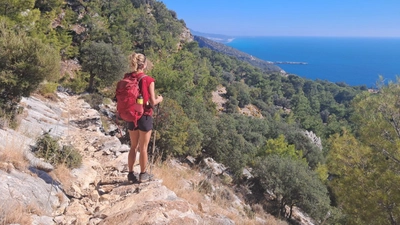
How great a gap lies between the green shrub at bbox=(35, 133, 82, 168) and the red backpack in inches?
75.1

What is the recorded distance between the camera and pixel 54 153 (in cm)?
507

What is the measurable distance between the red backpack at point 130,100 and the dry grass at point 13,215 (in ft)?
5.32

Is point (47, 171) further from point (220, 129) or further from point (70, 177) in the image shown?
point (220, 129)

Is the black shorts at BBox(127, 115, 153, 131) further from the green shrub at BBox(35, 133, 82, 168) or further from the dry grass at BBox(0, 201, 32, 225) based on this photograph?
the green shrub at BBox(35, 133, 82, 168)

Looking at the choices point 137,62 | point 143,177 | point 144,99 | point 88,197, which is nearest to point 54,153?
point 88,197

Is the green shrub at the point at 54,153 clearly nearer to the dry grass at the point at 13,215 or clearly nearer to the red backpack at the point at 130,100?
the red backpack at the point at 130,100

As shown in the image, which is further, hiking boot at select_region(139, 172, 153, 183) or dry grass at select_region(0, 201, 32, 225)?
hiking boot at select_region(139, 172, 153, 183)

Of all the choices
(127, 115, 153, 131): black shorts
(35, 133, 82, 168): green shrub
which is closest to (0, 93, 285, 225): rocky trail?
(35, 133, 82, 168): green shrub

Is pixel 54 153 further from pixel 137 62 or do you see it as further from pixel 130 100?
pixel 137 62

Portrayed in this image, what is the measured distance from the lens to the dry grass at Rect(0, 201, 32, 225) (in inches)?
105

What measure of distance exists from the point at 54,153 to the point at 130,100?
2.31 metres

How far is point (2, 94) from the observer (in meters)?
7.23

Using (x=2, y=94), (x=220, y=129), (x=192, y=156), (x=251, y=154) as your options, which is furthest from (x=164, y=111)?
(x=251, y=154)

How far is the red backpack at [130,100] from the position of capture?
12.7 ft
